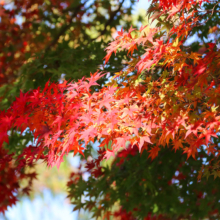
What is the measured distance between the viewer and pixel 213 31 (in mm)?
4086

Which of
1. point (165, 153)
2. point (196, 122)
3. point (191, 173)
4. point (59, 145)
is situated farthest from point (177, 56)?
point (191, 173)

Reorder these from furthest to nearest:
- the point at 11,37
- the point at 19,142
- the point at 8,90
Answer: the point at 11,37, the point at 19,142, the point at 8,90

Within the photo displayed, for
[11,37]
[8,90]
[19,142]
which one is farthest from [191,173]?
[11,37]

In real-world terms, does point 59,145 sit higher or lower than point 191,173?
lower

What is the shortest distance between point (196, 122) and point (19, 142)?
2.38 meters

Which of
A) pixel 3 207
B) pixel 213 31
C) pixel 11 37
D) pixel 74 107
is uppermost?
pixel 11 37

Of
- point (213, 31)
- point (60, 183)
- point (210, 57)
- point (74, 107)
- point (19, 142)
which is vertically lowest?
point (74, 107)

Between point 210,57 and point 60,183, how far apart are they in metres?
8.27

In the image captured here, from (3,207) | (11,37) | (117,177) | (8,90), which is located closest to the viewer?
(8,90)

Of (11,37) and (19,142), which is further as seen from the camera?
(11,37)

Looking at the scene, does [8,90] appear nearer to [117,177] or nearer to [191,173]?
[117,177]

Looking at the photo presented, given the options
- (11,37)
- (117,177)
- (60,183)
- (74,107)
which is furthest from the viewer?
(60,183)

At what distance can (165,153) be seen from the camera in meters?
3.65

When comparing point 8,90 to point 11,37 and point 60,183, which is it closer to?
point 11,37
